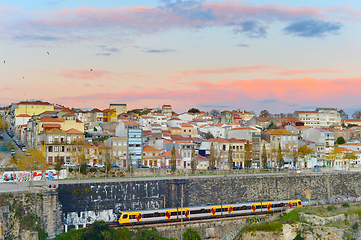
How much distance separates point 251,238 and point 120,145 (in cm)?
2809

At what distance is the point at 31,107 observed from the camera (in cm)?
9588

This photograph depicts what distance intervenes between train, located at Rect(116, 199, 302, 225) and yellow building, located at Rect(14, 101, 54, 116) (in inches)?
2322

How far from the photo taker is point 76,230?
37812 mm

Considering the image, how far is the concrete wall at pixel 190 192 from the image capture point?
40.9m

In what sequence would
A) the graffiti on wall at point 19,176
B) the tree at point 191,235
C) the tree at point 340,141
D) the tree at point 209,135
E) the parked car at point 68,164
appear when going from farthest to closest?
the tree at point 340,141 → the tree at point 209,135 → the parked car at point 68,164 → the graffiti on wall at point 19,176 → the tree at point 191,235

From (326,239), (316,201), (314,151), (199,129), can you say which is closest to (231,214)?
(326,239)

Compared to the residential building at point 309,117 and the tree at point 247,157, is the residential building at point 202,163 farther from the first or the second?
the residential building at point 309,117

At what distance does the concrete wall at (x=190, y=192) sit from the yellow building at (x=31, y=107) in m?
55.1

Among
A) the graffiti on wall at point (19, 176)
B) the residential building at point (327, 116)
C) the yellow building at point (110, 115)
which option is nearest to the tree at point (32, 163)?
the graffiti on wall at point (19, 176)

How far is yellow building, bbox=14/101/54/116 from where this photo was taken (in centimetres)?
9425

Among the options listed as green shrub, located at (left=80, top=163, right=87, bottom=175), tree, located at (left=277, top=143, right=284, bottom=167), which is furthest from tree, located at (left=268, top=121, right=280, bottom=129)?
green shrub, located at (left=80, top=163, right=87, bottom=175)

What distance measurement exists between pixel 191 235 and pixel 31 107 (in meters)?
67.6

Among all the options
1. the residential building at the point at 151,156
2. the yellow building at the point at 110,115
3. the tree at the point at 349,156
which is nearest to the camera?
the residential building at the point at 151,156

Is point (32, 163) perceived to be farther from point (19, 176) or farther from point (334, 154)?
point (334, 154)
